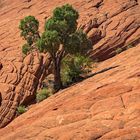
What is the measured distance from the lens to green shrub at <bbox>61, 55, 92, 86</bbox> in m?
38.9

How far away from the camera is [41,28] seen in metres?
50.7

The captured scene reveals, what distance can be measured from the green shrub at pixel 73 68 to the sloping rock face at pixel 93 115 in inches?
400

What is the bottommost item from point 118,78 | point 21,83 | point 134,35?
point 134,35

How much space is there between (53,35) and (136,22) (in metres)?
15.9

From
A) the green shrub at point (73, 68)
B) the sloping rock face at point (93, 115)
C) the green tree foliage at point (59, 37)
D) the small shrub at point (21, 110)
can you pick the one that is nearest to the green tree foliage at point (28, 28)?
the green tree foliage at point (59, 37)

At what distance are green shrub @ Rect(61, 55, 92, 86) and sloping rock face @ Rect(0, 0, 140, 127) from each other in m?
4.43

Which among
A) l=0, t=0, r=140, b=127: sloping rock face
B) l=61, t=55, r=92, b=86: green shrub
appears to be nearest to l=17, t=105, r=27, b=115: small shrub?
l=0, t=0, r=140, b=127: sloping rock face

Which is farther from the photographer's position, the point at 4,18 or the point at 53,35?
the point at 4,18

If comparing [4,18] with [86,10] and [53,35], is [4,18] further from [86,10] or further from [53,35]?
[53,35]

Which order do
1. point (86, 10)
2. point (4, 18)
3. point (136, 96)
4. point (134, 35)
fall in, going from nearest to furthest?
1. point (136, 96)
2. point (134, 35)
3. point (86, 10)
4. point (4, 18)

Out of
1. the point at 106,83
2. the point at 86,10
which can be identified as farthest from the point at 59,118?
the point at 86,10

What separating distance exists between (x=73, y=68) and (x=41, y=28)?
12394mm

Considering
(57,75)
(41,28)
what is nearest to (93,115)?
(57,75)

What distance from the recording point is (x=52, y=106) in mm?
27172
